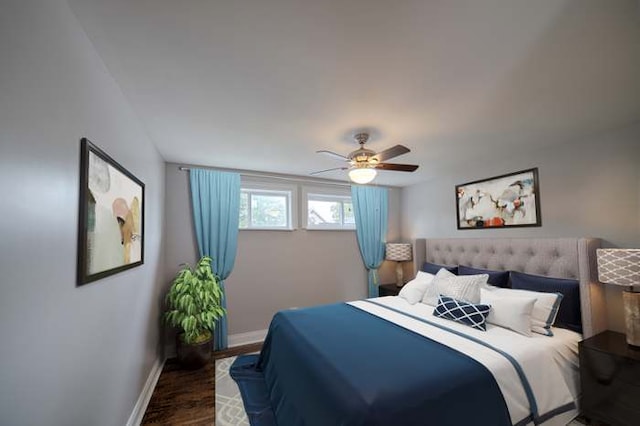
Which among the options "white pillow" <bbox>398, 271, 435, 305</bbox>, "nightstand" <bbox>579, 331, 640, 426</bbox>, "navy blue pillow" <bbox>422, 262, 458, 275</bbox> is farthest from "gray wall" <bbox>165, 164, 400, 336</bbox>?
"nightstand" <bbox>579, 331, 640, 426</bbox>

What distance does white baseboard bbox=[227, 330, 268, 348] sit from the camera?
3460 millimetres

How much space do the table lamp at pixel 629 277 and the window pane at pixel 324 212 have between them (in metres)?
3.08

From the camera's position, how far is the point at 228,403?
2.26 metres

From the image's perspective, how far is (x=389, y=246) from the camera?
4.43 metres

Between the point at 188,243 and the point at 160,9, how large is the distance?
2.77m

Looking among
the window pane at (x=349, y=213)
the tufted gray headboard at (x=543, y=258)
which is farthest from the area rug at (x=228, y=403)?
the window pane at (x=349, y=213)

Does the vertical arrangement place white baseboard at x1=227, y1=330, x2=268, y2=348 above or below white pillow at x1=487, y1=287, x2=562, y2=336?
below

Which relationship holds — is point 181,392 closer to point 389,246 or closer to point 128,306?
point 128,306

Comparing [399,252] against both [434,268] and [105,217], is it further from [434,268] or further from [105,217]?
[105,217]

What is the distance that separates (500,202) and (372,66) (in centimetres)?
266

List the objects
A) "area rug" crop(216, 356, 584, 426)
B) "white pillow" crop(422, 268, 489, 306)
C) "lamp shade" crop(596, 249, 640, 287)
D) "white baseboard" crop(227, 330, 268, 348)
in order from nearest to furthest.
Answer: "lamp shade" crop(596, 249, 640, 287)
"area rug" crop(216, 356, 584, 426)
"white pillow" crop(422, 268, 489, 306)
"white baseboard" crop(227, 330, 268, 348)

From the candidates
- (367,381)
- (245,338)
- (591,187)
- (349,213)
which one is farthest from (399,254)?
(367,381)

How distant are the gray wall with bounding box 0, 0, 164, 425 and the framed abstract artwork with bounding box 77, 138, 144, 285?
5 centimetres

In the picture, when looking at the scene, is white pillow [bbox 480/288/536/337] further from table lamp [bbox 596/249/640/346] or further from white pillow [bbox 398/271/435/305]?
white pillow [bbox 398/271/435/305]
